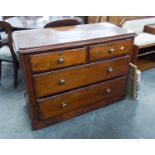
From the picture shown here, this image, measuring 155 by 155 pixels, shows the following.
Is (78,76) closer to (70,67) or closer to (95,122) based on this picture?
(70,67)

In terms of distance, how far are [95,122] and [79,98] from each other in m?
0.30

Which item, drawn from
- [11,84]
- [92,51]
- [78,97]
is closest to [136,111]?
[78,97]

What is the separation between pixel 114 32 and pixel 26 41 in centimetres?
80

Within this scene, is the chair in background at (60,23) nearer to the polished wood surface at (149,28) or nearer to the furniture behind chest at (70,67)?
the furniture behind chest at (70,67)

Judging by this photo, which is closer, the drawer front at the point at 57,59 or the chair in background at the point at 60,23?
the drawer front at the point at 57,59

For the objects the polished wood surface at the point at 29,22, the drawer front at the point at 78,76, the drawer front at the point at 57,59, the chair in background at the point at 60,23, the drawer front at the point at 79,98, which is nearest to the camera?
the drawer front at the point at 57,59

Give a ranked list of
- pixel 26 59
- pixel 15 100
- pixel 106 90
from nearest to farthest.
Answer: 1. pixel 26 59
2. pixel 106 90
3. pixel 15 100

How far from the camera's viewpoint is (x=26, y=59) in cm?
125

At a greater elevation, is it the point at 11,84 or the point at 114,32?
the point at 114,32

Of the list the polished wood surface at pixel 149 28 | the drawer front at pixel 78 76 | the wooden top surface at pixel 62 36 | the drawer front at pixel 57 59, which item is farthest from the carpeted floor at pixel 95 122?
the polished wood surface at pixel 149 28

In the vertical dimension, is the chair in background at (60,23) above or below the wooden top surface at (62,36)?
above

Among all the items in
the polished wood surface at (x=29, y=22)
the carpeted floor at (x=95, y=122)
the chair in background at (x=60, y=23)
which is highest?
the chair in background at (x=60, y=23)

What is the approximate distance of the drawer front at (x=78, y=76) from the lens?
1.40 metres

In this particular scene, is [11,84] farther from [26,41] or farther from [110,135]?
[110,135]
